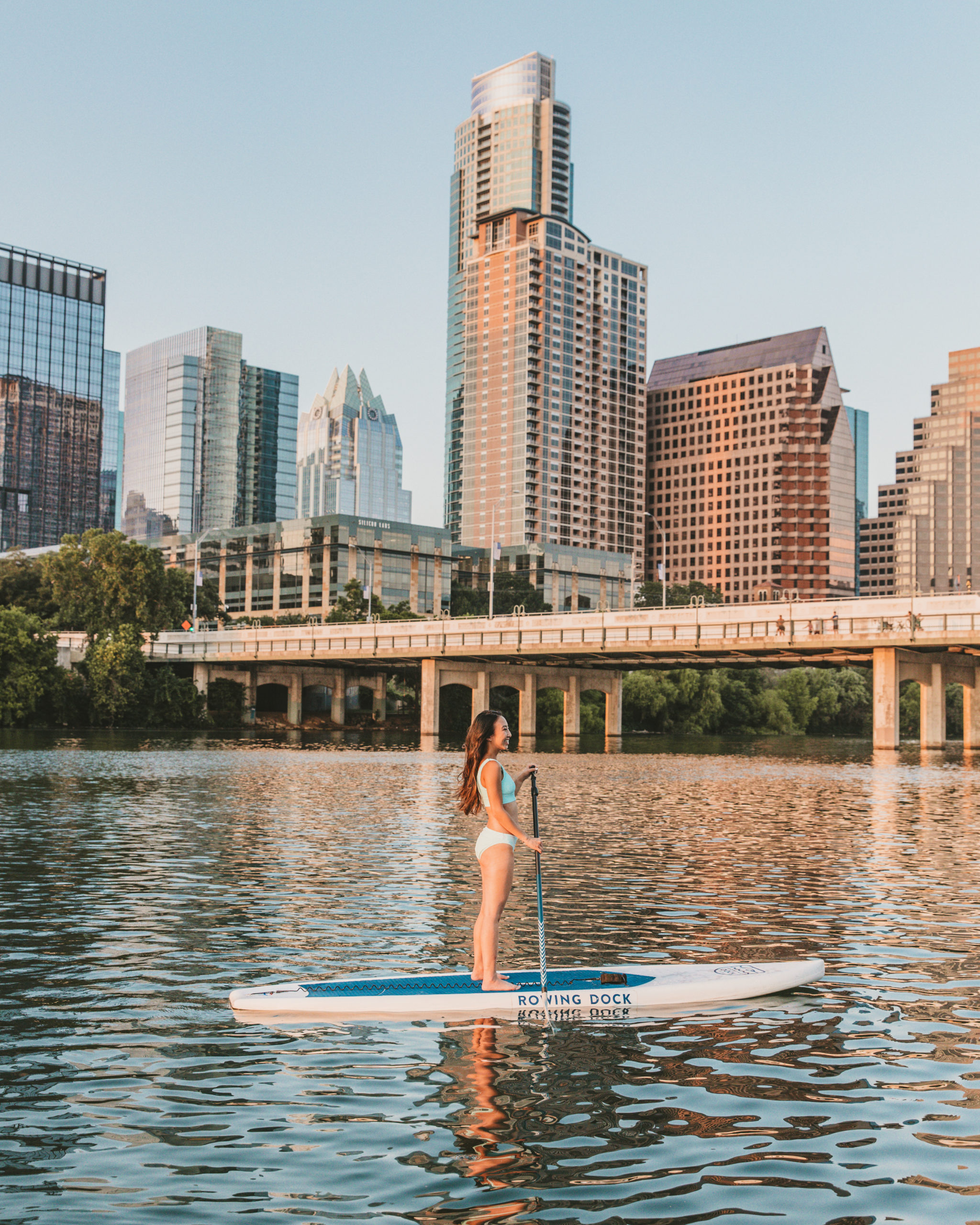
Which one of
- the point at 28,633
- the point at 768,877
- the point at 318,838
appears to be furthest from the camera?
the point at 28,633

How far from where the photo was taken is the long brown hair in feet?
38.4

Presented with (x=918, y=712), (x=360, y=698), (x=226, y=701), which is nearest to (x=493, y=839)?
(x=226, y=701)

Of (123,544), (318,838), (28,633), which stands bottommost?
(318,838)

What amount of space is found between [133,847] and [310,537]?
16029cm

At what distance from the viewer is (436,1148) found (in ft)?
27.6

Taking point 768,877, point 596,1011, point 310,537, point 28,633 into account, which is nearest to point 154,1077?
point 596,1011

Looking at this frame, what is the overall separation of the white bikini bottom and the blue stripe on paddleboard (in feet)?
4.31

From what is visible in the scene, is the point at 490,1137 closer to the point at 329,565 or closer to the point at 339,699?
the point at 339,699

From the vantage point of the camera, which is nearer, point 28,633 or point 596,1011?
point 596,1011

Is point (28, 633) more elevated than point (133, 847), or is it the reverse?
point (28, 633)

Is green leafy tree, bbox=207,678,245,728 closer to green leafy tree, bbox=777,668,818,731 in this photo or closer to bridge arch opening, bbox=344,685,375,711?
bridge arch opening, bbox=344,685,375,711

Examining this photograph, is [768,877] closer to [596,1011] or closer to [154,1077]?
[596,1011]

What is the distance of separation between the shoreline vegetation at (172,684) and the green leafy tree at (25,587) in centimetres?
16

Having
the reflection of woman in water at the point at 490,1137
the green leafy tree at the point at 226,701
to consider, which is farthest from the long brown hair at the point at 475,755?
the green leafy tree at the point at 226,701
